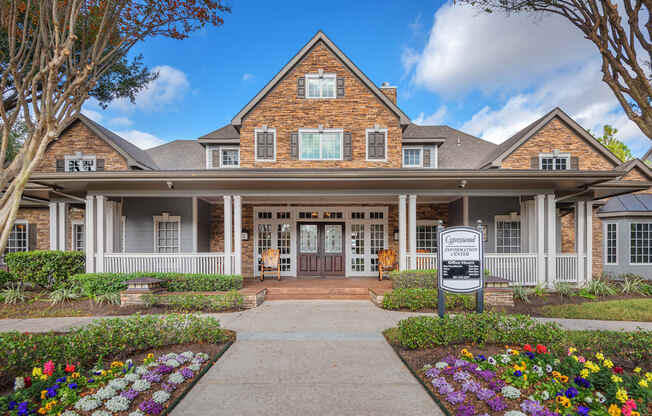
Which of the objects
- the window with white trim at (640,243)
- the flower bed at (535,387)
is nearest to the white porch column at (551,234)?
the flower bed at (535,387)

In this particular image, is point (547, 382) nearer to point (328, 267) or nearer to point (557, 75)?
point (328, 267)

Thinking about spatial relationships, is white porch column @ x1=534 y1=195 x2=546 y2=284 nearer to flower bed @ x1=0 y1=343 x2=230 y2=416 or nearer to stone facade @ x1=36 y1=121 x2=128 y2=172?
flower bed @ x1=0 y1=343 x2=230 y2=416

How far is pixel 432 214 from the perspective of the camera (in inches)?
494

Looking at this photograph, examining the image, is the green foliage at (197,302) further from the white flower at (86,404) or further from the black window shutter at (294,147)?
the black window shutter at (294,147)

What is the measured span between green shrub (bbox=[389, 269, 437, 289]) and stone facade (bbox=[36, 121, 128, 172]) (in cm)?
1169

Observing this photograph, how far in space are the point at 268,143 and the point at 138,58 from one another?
724 centimetres

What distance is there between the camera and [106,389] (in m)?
3.13

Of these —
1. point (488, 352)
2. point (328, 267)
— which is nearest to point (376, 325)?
point (488, 352)

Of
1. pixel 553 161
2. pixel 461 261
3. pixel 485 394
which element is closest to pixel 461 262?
pixel 461 261

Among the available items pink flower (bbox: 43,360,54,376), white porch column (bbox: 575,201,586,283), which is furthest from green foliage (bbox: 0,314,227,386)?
white porch column (bbox: 575,201,586,283)

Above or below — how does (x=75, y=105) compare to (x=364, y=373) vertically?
above

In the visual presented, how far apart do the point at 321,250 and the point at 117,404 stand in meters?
9.14

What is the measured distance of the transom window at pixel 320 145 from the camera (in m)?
12.0

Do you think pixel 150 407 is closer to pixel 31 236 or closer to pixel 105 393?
pixel 105 393
